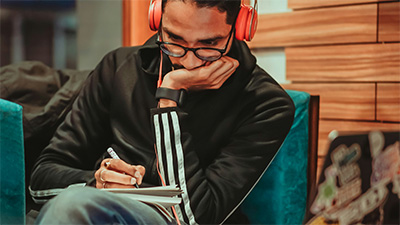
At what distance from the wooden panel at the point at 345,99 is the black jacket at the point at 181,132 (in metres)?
0.53

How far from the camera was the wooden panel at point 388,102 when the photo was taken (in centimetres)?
161

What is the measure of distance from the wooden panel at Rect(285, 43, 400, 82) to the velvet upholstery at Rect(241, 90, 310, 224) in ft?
1.41

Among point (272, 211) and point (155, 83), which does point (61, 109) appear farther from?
point (272, 211)

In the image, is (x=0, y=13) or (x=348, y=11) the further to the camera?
(x=0, y=13)

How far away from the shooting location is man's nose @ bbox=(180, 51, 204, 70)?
3.89ft

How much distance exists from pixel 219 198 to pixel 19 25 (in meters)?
2.80

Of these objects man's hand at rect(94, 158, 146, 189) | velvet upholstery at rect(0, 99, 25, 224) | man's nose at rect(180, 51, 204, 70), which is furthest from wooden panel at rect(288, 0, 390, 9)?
velvet upholstery at rect(0, 99, 25, 224)

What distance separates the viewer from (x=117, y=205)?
2.81ft

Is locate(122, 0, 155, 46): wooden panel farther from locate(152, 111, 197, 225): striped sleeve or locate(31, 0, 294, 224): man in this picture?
locate(152, 111, 197, 225): striped sleeve

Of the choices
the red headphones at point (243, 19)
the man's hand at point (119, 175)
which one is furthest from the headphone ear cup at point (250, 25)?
the man's hand at point (119, 175)

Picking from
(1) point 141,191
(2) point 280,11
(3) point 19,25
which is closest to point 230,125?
(1) point 141,191

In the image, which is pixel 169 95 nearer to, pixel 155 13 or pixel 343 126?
pixel 155 13

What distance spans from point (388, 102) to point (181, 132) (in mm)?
890

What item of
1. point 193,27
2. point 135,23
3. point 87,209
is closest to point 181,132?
point 193,27
